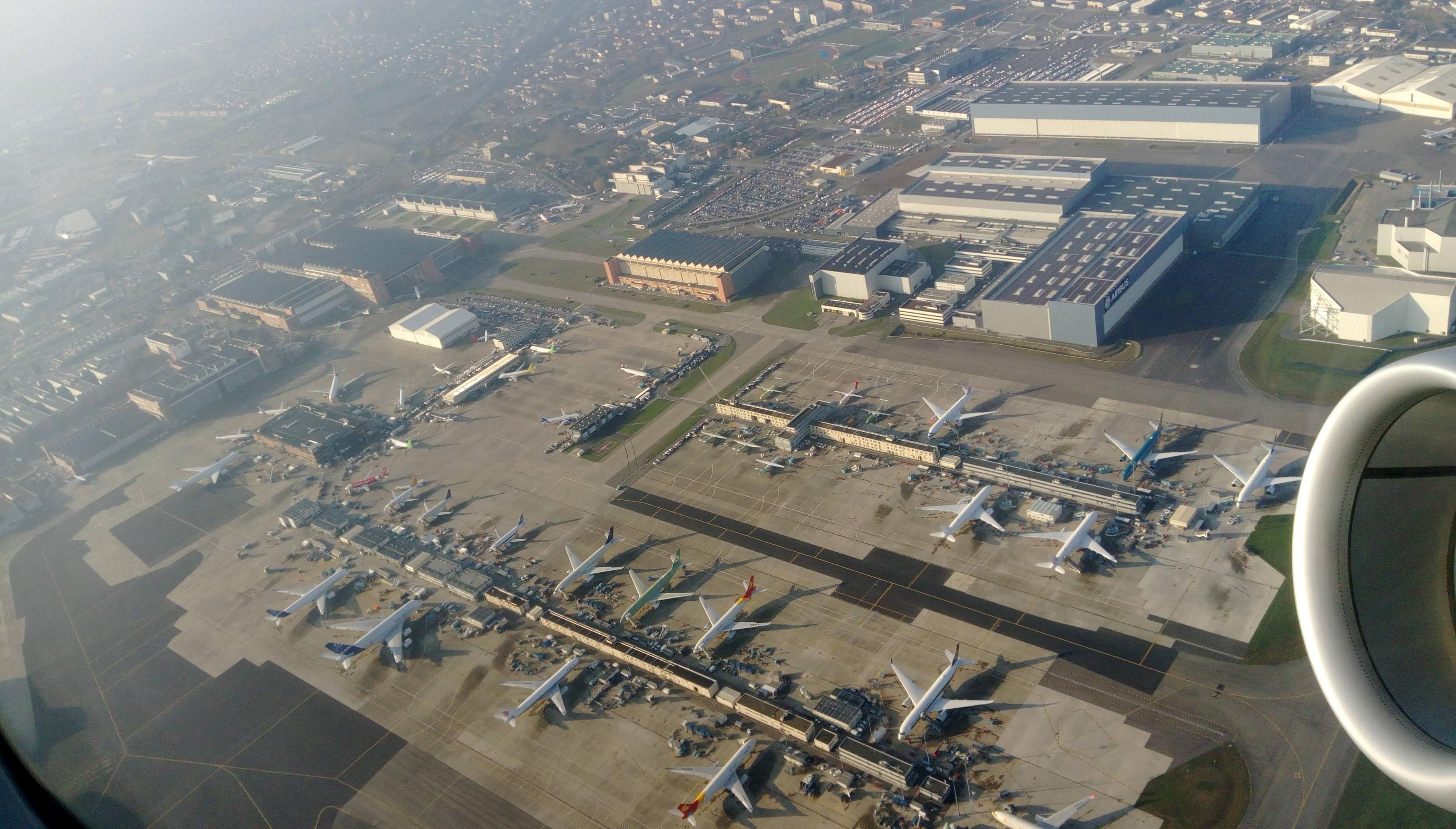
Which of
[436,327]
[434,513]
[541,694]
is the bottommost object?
[541,694]

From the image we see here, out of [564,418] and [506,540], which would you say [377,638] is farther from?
[564,418]

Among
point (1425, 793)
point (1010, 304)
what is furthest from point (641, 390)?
point (1425, 793)

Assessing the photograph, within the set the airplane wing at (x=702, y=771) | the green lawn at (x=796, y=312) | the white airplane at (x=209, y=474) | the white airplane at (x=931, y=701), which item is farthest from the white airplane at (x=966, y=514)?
the white airplane at (x=209, y=474)

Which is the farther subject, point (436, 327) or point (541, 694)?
point (436, 327)

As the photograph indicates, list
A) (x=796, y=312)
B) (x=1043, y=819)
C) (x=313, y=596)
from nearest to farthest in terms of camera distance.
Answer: (x=1043, y=819) → (x=313, y=596) → (x=796, y=312)

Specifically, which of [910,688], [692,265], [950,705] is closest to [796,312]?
[692,265]

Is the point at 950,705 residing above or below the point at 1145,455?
above

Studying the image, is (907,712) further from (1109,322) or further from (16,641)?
(16,641)

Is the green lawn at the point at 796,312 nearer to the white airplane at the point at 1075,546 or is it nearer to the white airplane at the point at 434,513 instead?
the white airplane at the point at 434,513
